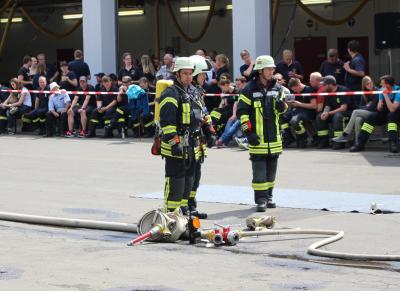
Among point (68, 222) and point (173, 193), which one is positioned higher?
point (173, 193)

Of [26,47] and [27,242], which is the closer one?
[27,242]

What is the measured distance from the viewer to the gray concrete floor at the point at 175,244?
843 cm

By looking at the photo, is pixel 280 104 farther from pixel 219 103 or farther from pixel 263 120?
pixel 219 103

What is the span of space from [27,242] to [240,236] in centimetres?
225

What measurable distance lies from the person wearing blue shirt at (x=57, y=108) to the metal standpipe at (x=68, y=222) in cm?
1169

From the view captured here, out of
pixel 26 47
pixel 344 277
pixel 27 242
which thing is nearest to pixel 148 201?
pixel 27 242

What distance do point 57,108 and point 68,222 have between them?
12726mm

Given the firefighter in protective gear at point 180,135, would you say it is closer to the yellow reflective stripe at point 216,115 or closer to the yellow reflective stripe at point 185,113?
the yellow reflective stripe at point 185,113

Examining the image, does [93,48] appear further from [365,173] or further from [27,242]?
[27,242]

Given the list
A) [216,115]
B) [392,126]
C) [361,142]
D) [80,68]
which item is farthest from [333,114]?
[80,68]

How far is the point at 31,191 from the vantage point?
14.5 meters

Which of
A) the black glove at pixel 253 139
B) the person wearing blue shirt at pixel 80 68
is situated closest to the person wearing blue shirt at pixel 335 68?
the person wearing blue shirt at pixel 80 68

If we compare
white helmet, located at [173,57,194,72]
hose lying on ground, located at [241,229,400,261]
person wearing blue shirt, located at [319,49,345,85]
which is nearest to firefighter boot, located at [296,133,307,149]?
person wearing blue shirt, located at [319,49,345,85]

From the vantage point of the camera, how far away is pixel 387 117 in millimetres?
18094
